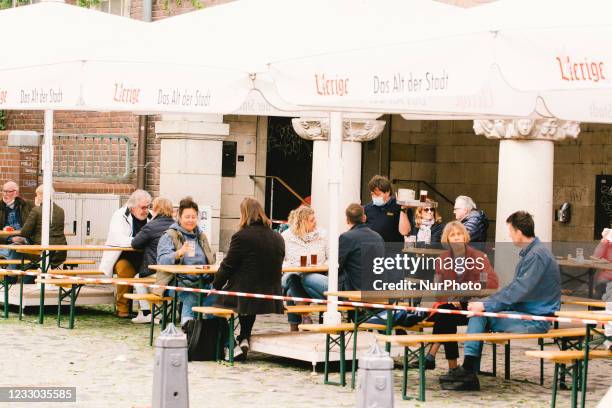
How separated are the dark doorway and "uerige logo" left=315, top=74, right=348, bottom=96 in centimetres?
1041

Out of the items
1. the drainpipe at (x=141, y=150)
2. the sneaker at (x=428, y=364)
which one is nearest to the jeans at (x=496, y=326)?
the sneaker at (x=428, y=364)

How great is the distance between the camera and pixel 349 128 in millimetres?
18328

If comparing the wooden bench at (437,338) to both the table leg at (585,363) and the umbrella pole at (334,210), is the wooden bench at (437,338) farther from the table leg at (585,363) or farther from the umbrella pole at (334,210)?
the umbrella pole at (334,210)

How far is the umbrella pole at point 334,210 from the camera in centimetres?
1202

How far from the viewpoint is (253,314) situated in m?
12.4

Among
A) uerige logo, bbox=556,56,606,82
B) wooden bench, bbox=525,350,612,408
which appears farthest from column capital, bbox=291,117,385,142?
uerige logo, bbox=556,56,606,82

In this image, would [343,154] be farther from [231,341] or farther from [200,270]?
[231,341]

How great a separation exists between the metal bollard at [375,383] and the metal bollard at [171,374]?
4.66 ft

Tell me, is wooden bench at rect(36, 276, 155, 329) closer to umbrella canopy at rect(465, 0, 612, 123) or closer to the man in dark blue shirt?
the man in dark blue shirt

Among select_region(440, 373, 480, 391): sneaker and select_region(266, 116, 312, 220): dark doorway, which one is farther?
select_region(266, 116, 312, 220): dark doorway

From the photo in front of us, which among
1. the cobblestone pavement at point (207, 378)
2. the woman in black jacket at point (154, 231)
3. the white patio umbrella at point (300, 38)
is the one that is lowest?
the cobblestone pavement at point (207, 378)

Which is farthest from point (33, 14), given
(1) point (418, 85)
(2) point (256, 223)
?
(1) point (418, 85)

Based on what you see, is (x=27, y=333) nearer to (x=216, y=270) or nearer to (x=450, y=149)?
(x=216, y=270)

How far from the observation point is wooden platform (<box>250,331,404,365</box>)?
1191 cm
